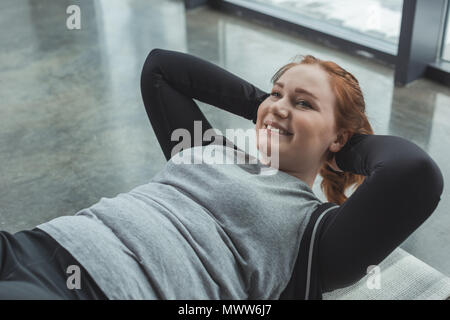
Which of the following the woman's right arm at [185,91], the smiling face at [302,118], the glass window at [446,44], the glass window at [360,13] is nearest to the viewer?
the smiling face at [302,118]

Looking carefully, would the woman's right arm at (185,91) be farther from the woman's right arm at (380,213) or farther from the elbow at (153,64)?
the woman's right arm at (380,213)

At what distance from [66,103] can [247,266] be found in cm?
192

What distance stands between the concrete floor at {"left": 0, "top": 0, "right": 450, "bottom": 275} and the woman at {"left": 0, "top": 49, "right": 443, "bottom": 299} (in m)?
0.67

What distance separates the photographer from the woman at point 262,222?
1.25m

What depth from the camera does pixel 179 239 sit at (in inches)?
51.3

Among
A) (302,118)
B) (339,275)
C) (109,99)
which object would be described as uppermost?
(302,118)

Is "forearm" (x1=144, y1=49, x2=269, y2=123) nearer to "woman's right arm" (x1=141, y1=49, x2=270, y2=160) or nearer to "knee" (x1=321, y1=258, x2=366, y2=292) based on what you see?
"woman's right arm" (x1=141, y1=49, x2=270, y2=160)

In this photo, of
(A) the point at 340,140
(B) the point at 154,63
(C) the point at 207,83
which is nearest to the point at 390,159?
(A) the point at 340,140

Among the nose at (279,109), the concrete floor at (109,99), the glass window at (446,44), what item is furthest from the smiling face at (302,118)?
the glass window at (446,44)

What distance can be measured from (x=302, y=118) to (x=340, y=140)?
0.48 ft

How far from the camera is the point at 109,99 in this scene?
2982mm

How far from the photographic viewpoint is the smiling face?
1.46 metres

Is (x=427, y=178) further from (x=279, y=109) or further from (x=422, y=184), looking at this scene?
(x=279, y=109)
